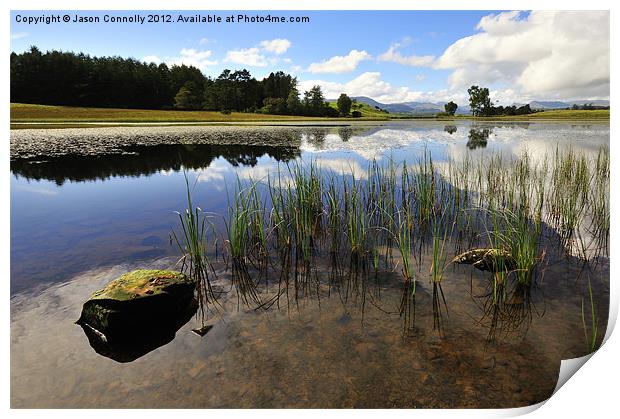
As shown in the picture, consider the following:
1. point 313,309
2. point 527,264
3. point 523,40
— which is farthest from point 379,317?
point 523,40

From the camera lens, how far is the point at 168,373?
265 cm

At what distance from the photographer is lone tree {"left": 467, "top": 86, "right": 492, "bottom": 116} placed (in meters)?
7.57

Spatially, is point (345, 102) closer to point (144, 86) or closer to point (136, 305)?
point (144, 86)

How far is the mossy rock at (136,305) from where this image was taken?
120 inches

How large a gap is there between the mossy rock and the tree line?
2917mm

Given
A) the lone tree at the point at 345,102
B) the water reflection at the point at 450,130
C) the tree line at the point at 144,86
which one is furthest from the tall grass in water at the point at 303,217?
the water reflection at the point at 450,130

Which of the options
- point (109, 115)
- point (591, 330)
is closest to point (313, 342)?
point (591, 330)

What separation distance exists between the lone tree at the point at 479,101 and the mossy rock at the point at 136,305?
6886mm

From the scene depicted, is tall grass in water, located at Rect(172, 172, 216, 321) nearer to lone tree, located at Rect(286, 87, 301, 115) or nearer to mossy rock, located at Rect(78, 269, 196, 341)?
mossy rock, located at Rect(78, 269, 196, 341)

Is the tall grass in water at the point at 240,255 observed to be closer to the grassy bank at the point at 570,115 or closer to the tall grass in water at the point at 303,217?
the tall grass in water at the point at 303,217

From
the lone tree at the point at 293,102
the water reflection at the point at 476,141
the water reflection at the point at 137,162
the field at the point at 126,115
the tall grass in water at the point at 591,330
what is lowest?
the tall grass in water at the point at 591,330

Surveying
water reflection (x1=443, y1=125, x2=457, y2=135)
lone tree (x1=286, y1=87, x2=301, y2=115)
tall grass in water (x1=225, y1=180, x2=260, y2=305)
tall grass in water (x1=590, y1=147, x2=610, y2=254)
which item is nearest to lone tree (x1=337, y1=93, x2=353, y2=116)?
lone tree (x1=286, y1=87, x2=301, y2=115)
